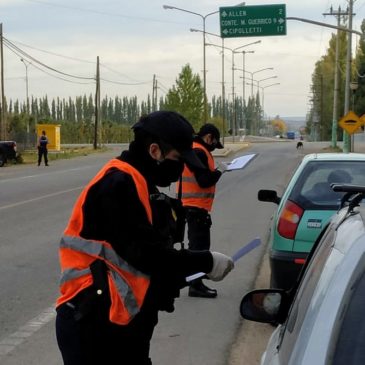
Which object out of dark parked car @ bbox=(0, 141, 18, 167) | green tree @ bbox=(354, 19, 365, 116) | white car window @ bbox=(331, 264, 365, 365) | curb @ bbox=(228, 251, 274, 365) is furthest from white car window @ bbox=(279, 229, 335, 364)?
green tree @ bbox=(354, 19, 365, 116)

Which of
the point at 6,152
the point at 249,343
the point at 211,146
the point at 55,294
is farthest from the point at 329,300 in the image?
the point at 6,152

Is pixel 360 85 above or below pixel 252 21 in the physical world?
above

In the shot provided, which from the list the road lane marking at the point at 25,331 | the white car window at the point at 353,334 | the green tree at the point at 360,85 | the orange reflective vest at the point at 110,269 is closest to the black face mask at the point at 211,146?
the road lane marking at the point at 25,331

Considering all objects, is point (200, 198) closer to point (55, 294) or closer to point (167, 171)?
point (55, 294)

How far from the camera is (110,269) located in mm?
2961

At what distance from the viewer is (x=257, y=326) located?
6.39 meters

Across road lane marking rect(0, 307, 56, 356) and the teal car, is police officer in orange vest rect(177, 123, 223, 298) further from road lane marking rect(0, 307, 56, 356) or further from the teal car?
road lane marking rect(0, 307, 56, 356)

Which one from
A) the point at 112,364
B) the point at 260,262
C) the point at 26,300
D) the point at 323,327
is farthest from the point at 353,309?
the point at 260,262

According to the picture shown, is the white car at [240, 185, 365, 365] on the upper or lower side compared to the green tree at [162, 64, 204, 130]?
lower

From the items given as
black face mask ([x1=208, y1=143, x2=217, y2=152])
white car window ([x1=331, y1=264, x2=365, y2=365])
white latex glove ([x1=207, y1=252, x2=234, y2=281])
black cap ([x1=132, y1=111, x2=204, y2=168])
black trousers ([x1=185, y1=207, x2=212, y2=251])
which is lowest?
black trousers ([x1=185, y1=207, x2=212, y2=251])

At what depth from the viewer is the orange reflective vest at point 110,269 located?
294 cm

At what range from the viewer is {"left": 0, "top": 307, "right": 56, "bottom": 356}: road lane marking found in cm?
565

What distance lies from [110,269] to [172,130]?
659 mm

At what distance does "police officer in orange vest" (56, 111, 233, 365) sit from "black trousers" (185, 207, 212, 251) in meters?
3.79
